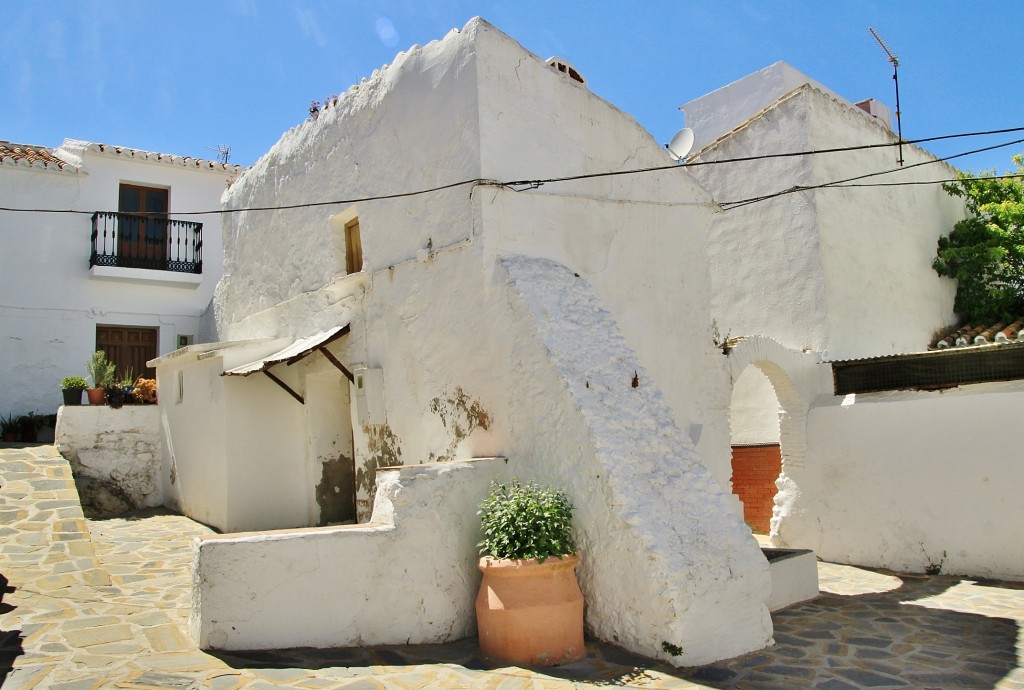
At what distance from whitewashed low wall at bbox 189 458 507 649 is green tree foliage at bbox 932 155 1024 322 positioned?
10458mm

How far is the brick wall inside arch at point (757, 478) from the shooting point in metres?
11.3

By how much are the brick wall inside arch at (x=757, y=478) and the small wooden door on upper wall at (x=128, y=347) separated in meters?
10.6

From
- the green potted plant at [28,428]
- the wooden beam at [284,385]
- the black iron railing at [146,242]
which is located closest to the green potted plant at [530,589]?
the wooden beam at [284,385]

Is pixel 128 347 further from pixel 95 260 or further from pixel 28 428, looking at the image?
pixel 28 428

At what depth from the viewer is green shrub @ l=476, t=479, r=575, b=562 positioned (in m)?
5.19

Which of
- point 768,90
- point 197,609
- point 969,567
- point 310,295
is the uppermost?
point 768,90

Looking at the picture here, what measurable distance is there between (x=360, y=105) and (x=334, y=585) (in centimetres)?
553

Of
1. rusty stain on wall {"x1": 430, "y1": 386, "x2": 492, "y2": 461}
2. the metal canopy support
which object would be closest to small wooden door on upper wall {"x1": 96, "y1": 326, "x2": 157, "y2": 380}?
the metal canopy support

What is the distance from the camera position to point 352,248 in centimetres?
888

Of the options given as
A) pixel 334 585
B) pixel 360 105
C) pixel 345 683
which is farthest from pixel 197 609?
pixel 360 105

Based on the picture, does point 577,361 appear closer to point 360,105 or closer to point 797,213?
point 360,105

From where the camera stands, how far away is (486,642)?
17.3ft

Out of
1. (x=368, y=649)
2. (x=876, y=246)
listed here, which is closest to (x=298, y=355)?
(x=368, y=649)

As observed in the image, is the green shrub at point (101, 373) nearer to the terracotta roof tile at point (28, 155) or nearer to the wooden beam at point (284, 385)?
the wooden beam at point (284, 385)
